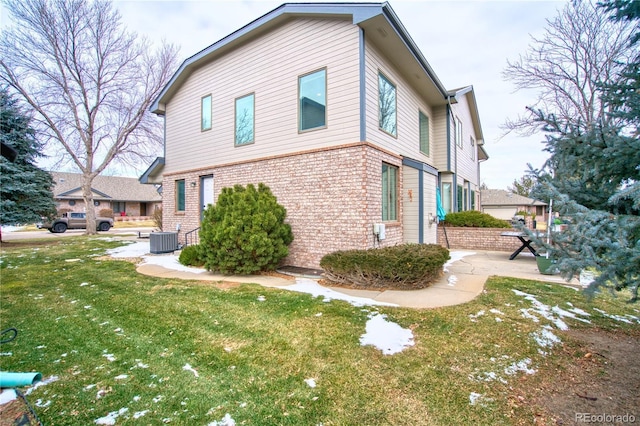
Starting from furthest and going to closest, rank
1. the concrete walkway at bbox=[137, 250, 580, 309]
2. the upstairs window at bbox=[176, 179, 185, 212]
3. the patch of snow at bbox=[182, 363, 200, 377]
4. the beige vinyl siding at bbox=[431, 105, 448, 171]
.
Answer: the beige vinyl siding at bbox=[431, 105, 448, 171], the upstairs window at bbox=[176, 179, 185, 212], the concrete walkway at bbox=[137, 250, 580, 309], the patch of snow at bbox=[182, 363, 200, 377]

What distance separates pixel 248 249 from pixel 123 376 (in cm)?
403

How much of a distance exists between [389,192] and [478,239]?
544cm

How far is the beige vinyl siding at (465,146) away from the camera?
1445 centimetres

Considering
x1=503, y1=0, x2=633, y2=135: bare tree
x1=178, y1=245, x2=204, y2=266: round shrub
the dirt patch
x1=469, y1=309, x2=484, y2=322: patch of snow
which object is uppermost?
x1=503, y1=0, x2=633, y2=135: bare tree

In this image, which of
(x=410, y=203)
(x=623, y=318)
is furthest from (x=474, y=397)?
(x=410, y=203)

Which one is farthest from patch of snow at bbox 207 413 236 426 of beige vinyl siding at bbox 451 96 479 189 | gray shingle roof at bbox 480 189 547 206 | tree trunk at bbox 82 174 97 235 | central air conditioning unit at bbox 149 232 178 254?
gray shingle roof at bbox 480 189 547 206

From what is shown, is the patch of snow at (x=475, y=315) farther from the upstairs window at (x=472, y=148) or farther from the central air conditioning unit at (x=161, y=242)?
the upstairs window at (x=472, y=148)

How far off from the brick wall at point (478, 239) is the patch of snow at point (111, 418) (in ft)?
37.6

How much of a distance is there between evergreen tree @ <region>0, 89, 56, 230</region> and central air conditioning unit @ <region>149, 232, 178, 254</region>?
375 inches

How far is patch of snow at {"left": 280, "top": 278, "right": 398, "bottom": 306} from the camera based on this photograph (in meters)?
5.09

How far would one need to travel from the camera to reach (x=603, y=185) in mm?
3211

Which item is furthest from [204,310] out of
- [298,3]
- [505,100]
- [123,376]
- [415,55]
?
[505,100]

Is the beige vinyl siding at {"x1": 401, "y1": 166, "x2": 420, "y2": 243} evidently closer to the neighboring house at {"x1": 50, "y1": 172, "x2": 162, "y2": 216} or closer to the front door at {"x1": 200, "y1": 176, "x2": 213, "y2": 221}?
the front door at {"x1": 200, "y1": 176, "x2": 213, "y2": 221}

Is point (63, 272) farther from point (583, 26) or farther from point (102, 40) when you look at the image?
point (583, 26)
